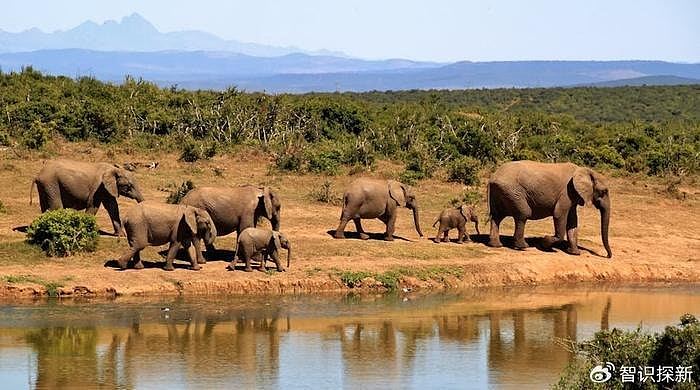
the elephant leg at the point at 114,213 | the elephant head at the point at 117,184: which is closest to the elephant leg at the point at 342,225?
the elephant head at the point at 117,184

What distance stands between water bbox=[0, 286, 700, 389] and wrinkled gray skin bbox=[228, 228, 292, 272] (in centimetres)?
106

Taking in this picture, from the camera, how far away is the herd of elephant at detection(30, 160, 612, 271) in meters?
22.6

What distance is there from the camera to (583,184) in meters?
26.2

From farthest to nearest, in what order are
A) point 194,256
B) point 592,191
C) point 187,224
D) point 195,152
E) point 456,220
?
point 195,152 < point 456,220 < point 592,191 < point 194,256 < point 187,224

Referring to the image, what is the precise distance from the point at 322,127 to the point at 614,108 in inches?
1582

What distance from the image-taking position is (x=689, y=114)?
73.7 m

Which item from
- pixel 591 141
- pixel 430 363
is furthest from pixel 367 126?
pixel 430 363

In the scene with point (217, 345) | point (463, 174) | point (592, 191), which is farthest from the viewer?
point (463, 174)

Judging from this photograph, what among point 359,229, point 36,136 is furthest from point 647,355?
point 36,136

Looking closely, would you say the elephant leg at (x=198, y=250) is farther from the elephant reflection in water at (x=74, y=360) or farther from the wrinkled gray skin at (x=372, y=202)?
the elephant reflection in water at (x=74, y=360)

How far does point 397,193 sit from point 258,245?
4.16 meters

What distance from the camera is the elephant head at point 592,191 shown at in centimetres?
2612

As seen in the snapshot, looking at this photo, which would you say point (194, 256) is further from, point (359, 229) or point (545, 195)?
point (545, 195)

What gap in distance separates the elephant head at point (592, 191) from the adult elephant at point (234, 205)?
244 inches
